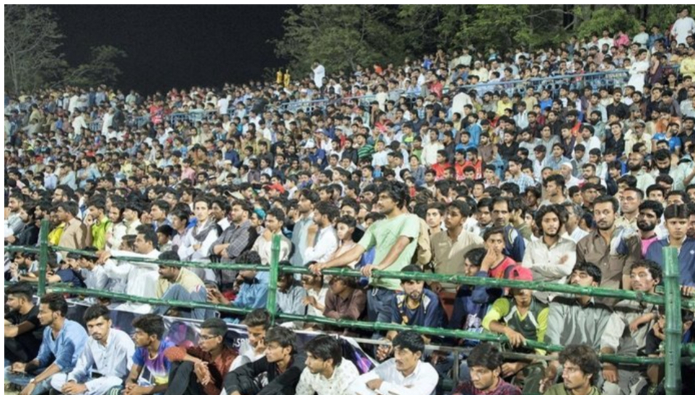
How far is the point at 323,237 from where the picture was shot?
24.1 ft

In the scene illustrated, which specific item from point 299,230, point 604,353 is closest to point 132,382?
point 299,230

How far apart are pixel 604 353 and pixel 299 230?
4.17 metres

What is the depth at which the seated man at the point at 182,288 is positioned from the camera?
6848mm

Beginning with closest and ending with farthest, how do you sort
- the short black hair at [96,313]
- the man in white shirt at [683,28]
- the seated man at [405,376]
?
the seated man at [405,376], the short black hair at [96,313], the man in white shirt at [683,28]

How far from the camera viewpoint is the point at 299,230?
27.8 ft

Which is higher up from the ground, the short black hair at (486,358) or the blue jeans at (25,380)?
the short black hair at (486,358)

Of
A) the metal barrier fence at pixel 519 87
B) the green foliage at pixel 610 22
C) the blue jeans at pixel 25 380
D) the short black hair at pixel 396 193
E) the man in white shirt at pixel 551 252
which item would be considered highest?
the green foliage at pixel 610 22

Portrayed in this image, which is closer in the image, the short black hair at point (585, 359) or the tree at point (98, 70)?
the short black hair at point (585, 359)

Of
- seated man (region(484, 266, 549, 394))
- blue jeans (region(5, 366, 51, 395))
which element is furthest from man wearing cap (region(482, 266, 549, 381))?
blue jeans (region(5, 366, 51, 395))

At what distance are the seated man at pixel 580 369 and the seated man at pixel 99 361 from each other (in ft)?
11.1

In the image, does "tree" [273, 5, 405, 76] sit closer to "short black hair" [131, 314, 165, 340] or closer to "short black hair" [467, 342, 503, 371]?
"short black hair" [131, 314, 165, 340]

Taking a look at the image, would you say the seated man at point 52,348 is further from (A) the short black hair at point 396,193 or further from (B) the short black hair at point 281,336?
(A) the short black hair at point 396,193

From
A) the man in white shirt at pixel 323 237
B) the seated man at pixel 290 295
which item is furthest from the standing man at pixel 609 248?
the man in white shirt at pixel 323 237

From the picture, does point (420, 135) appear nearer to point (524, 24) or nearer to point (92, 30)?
point (524, 24)
